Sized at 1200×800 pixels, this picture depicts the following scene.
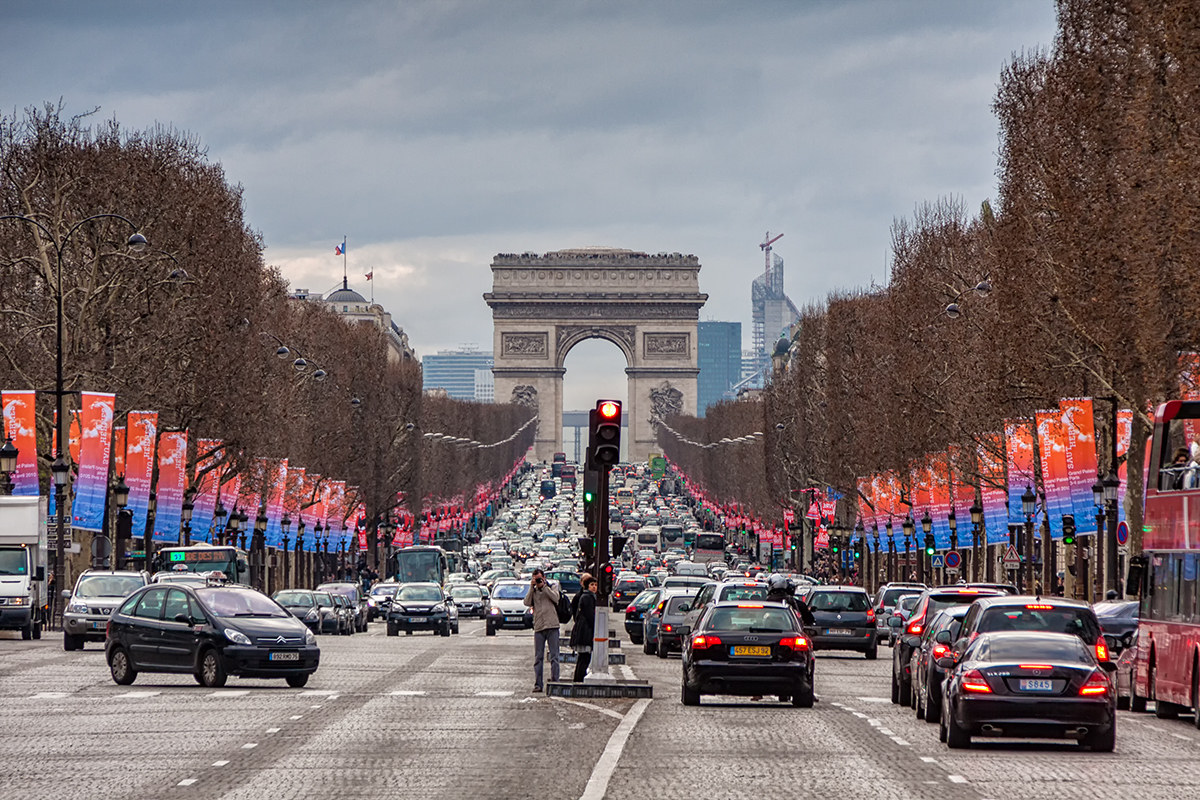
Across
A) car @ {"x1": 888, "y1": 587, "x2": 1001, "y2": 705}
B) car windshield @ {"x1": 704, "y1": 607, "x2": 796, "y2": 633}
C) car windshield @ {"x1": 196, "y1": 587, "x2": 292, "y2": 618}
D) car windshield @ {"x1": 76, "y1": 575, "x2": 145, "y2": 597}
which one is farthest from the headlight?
car windshield @ {"x1": 76, "y1": 575, "x2": 145, "y2": 597}

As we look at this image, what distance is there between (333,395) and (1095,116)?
54.5m

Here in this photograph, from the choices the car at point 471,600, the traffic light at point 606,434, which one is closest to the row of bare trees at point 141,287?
the car at point 471,600

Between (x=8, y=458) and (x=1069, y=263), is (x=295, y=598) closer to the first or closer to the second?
(x=8, y=458)

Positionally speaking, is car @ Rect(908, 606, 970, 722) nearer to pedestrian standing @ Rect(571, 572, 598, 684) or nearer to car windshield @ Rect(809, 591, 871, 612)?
pedestrian standing @ Rect(571, 572, 598, 684)

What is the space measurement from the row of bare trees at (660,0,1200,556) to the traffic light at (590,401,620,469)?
11018mm

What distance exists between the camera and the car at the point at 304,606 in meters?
56.2

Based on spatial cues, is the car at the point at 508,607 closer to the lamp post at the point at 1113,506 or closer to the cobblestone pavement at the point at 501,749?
the lamp post at the point at 1113,506

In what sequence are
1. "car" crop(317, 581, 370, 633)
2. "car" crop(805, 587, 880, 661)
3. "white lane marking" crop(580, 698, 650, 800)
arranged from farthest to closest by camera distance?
"car" crop(317, 581, 370, 633) < "car" crop(805, 587, 880, 661) < "white lane marking" crop(580, 698, 650, 800)

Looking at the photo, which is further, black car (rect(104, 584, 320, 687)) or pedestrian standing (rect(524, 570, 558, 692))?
black car (rect(104, 584, 320, 687))

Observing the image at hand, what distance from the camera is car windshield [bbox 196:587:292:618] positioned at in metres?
31.7

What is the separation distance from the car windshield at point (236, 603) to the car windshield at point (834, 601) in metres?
16.2

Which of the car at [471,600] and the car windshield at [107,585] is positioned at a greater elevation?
the car windshield at [107,585]

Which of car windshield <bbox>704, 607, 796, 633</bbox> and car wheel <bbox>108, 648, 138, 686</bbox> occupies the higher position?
car windshield <bbox>704, 607, 796, 633</bbox>

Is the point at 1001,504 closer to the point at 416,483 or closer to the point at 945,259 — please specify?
the point at 945,259
